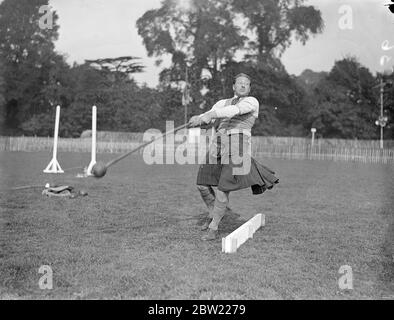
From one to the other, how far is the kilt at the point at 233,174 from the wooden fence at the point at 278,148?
24.3m

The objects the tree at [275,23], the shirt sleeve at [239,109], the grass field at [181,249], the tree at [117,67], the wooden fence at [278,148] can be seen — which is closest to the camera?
the grass field at [181,249]

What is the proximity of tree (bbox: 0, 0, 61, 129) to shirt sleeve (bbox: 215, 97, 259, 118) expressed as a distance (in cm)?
2372

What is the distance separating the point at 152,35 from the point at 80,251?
66.0 feet

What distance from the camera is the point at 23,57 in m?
35.9

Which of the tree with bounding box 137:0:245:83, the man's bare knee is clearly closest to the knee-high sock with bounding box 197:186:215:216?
the man's bare knee

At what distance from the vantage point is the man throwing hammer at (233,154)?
5.48 metres

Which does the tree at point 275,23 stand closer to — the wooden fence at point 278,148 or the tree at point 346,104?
the wooden fence at point 278,148

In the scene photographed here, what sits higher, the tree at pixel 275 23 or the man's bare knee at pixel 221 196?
the tree at pixel 275 23

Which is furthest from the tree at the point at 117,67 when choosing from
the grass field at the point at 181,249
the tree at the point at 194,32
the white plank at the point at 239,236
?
the white plank at the point at 239,236

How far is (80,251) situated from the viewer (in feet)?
15.6

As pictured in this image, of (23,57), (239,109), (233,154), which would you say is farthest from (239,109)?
(23,57)

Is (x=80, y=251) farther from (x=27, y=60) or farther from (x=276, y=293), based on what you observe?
(x=27, y=60)
